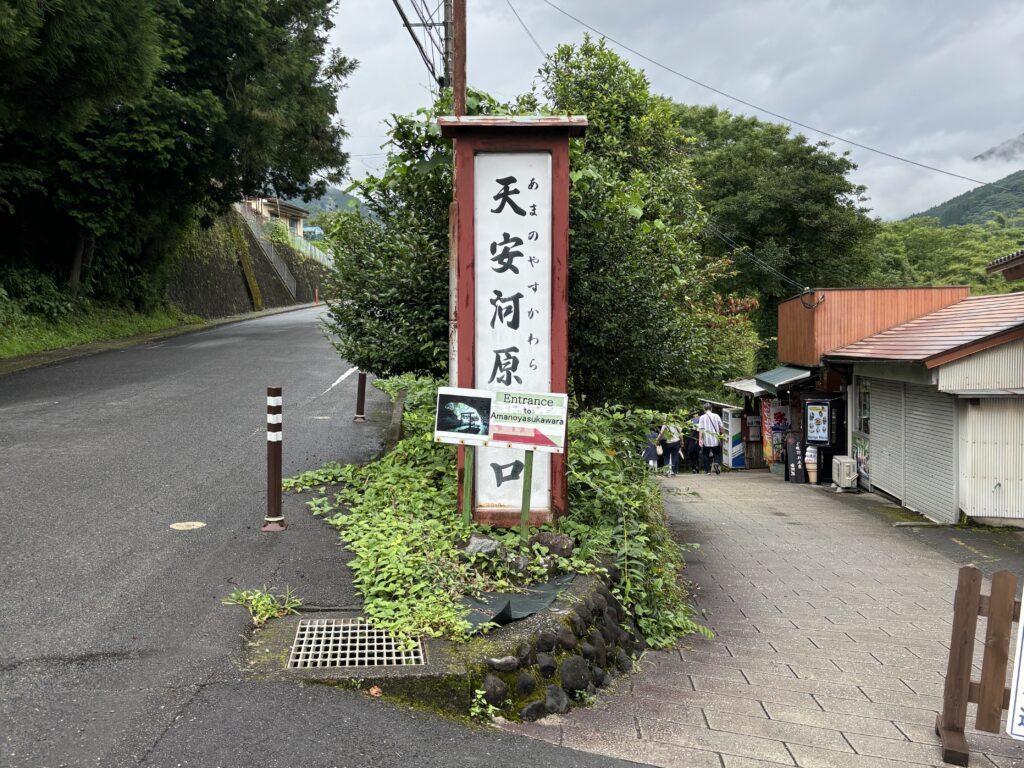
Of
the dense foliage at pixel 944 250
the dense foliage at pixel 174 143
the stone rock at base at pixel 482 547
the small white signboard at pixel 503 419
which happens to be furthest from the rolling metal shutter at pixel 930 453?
the dense foliage at pixel 944 250

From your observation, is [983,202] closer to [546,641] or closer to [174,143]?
[174,143]

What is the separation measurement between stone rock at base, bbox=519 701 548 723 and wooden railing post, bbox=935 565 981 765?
7.51 feet

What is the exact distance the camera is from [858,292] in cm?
1800

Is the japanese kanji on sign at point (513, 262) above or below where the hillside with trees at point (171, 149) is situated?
below

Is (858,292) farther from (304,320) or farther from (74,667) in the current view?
(304,320)

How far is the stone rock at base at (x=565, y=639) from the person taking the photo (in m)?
4.90

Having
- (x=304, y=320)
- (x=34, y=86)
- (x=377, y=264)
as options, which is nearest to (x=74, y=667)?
(x=377, y=264)

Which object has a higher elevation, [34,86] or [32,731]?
[34,86]

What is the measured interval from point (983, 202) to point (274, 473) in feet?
315

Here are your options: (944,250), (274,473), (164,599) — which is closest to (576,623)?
(164,599)

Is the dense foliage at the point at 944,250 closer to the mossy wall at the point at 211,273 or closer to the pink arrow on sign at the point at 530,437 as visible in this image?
the mossy wall at the point at 211,273

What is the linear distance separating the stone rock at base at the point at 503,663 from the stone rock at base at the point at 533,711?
0.22m

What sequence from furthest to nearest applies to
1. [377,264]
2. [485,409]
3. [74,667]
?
[377,264] → [485,409] → [74,667]

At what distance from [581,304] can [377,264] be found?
233cm
